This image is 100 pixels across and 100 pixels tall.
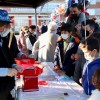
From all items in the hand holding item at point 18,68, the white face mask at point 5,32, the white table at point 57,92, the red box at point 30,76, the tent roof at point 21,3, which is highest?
the tent roof at point 21,3

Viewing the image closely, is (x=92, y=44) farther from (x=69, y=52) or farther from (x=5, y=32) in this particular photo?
(x=69, y=52)

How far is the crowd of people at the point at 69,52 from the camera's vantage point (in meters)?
1.95

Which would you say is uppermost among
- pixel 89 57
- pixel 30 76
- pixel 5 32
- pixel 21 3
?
pixel 21 3

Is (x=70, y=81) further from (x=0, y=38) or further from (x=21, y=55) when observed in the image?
(x=0, y=38)

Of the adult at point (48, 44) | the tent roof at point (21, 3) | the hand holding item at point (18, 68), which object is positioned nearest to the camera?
the hand holding item at point (18, 68)

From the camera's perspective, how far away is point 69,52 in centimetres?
305

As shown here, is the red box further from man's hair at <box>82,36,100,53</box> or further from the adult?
the adult

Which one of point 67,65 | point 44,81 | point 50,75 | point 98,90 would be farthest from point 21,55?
point 98,90

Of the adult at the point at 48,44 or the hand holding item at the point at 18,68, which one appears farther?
the adult at the point at 48,44

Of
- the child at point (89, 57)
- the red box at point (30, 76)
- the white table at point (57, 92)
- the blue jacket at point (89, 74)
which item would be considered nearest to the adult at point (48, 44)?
the white table at point (57, 92)

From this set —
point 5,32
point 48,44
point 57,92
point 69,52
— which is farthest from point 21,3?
point 57,92

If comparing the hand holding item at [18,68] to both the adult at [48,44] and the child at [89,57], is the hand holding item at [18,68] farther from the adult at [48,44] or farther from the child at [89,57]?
the adult at [48,44]

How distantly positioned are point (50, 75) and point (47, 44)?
1.31 meters

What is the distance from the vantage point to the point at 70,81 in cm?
263
